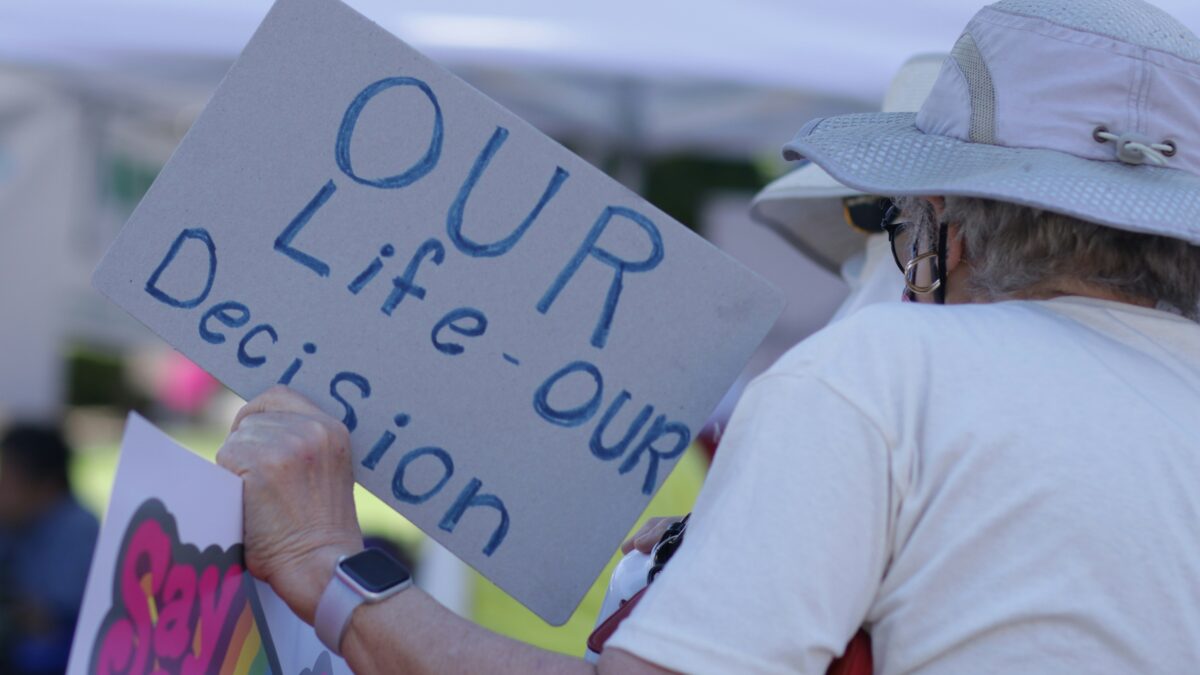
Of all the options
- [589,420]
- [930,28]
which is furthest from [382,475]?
[930,28]

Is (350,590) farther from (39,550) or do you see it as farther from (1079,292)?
(39,550)

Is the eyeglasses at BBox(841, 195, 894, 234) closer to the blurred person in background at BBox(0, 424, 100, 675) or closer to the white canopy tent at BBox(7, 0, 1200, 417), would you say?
the white canopy tent at BBox(7, 0, 1200, 417)

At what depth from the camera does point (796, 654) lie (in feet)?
3.08

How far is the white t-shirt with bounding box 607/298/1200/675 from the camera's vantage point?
0.95 metres

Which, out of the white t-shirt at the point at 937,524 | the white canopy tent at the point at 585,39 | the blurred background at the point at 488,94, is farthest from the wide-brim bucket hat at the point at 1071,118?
the white canopy tent at the point at 585,39

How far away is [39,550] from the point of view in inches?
156

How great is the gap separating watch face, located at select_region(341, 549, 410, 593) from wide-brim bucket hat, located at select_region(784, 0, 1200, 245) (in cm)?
52

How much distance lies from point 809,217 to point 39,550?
287cm

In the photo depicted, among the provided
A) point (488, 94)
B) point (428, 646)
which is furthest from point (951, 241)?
point (488, 94)

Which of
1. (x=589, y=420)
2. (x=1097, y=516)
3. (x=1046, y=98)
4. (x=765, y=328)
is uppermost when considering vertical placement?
(x=1046, y=98)

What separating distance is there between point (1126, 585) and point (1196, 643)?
0.08m

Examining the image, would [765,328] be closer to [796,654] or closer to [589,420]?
[589,420]

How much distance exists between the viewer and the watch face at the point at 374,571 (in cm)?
110

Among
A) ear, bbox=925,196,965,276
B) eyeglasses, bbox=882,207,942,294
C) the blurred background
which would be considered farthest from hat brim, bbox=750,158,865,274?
ear, bbox=925,196,965,276
